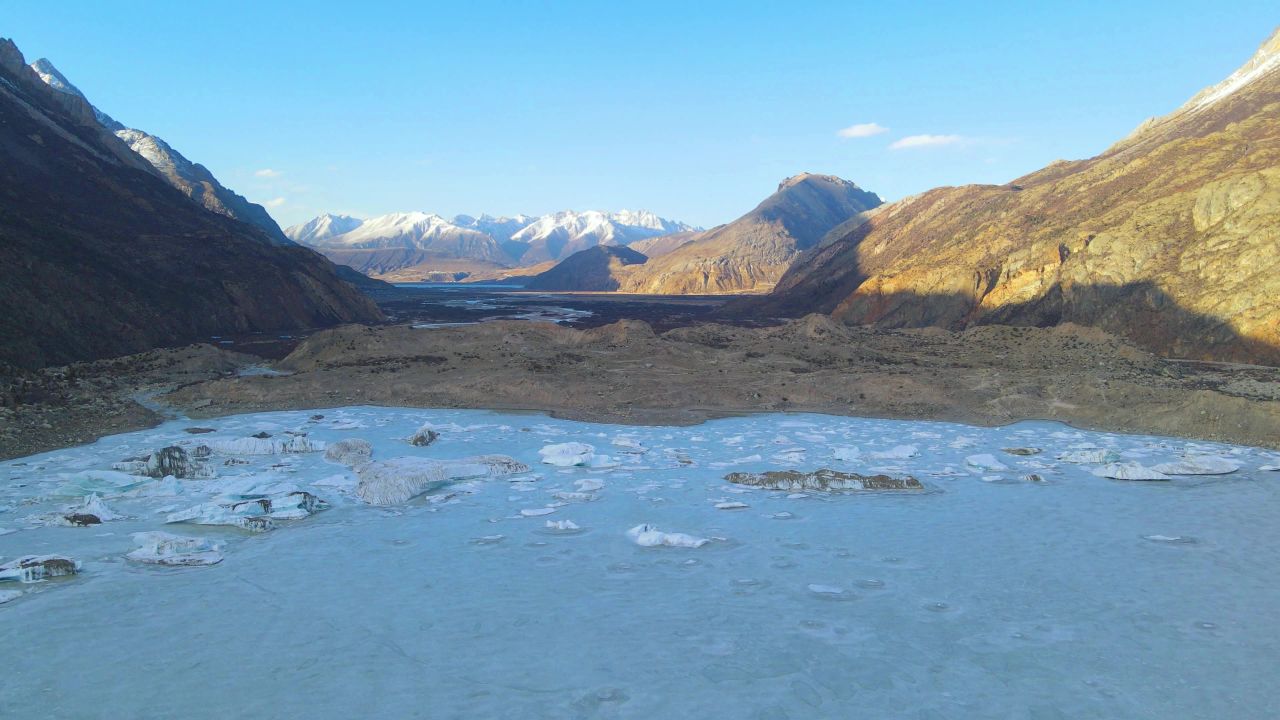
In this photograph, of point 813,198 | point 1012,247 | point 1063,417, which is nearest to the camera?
point 1063,417

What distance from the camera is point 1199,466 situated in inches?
518

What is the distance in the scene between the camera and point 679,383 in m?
22.5

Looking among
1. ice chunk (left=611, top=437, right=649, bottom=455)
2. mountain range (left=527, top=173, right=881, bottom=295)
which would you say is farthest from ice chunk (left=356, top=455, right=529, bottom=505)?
mountain range (left=527, top=173, right=881, bottom=295)

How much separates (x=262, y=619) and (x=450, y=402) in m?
13.6

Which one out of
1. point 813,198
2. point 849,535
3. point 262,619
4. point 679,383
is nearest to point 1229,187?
point 679,383

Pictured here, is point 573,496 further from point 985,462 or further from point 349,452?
point 985,462

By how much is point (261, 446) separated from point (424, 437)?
317 centimetres

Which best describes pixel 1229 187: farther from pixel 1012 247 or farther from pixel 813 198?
pixel 813 198

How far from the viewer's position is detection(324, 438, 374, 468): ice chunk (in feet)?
45.5

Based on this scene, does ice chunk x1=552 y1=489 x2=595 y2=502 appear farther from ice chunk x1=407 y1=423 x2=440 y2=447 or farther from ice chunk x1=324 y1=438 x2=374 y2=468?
ice chunk x1=407 y1=423 x2=440 y2=447

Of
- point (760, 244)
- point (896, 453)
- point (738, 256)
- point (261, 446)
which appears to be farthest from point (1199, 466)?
point (760, 244)

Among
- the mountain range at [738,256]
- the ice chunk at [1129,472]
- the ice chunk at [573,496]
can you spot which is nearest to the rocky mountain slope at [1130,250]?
the ice chunk at [1129,472]

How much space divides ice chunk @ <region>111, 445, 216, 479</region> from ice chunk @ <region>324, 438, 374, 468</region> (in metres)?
2.14

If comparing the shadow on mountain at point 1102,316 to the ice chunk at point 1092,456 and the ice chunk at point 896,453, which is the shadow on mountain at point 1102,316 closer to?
the ice chunk at point 1092,456
